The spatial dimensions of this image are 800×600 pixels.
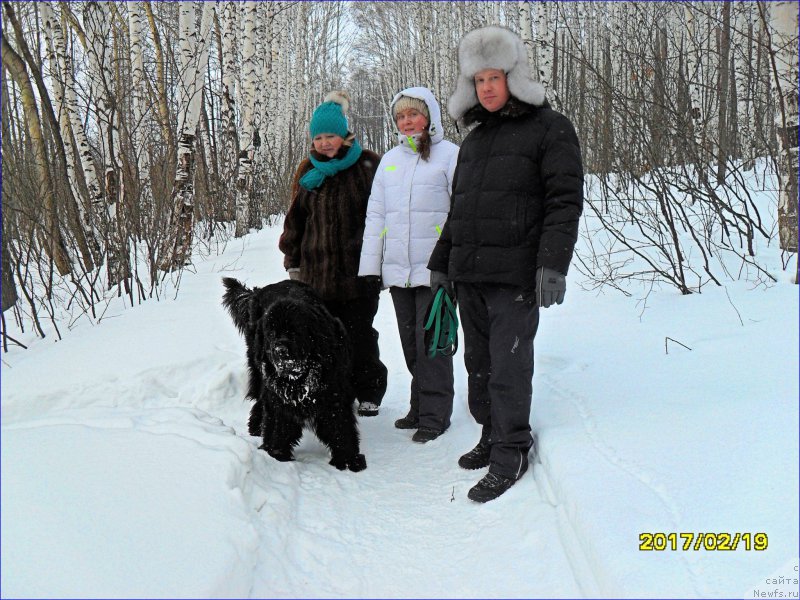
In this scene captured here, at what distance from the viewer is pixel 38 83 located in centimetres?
443

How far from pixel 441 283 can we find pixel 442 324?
290 millimetres

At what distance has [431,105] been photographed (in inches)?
123

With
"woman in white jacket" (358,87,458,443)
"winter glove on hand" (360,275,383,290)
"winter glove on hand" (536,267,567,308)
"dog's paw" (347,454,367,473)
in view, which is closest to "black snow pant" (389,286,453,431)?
"woman in white jacket" (358,87,458,443)

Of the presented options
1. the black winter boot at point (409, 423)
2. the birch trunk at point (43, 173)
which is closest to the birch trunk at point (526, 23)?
the birch trunk at point (43, 173)

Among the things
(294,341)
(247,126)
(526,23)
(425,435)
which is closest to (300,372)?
(294,341)

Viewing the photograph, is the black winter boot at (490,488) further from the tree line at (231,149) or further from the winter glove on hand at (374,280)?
the tree line at (231,149)

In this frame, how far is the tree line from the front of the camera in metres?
4.40

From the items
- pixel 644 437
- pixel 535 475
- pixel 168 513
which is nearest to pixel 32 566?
pixel 168 513

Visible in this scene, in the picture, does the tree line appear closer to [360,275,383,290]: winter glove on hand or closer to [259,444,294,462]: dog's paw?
[360,275,383,290]: winter glove on hand

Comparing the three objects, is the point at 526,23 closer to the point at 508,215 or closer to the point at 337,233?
the point at 337,233

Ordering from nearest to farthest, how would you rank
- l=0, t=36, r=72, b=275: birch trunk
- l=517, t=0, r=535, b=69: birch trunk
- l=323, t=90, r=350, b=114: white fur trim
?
l=323, t=90, r=350, b=114: white fur trim < l=0, t=36, r=72, b=275: birch trunk < l=517, t=0, r=535, b=69: birch trunk
